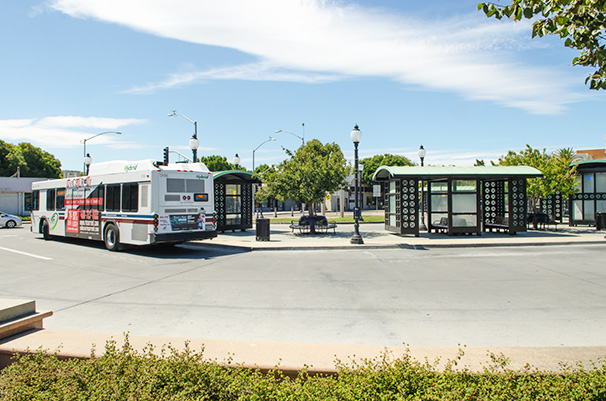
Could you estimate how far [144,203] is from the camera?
1465 cm

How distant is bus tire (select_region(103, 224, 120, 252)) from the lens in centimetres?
1582

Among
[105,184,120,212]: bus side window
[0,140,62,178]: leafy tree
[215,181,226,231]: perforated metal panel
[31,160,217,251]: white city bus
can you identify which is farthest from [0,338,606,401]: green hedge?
[0,140,62,178]: leafy tree

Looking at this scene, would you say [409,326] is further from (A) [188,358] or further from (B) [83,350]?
(B) [83,350]

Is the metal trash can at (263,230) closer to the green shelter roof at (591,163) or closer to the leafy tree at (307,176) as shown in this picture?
the leafy tree at (307,176)

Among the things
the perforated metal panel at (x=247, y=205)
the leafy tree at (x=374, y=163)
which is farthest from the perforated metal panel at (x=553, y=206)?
the leafy tree at (x=374, y=163)

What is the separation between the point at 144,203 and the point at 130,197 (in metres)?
0.99

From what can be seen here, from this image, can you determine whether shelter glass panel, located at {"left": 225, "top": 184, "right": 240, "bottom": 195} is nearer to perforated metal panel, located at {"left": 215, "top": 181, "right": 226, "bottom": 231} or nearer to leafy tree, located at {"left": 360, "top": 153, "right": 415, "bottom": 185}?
perforated metal panel, located at {"left": 215, "top": 181, "right": 226, "bottom": 231}

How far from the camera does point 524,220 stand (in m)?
21.5

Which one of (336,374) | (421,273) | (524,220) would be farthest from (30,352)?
(524,220)

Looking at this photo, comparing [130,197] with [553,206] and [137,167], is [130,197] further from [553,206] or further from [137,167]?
[553,206]

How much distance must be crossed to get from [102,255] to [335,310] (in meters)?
11.0

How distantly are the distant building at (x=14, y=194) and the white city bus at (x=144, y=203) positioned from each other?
4245 centimetres

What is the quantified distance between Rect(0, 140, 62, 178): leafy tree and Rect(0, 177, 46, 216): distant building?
13755 millimetres

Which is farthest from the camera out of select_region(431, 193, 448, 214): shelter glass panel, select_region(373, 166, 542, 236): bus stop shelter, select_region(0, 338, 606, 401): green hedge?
select_region(431, 193, 448, 214): shelter glass panel
